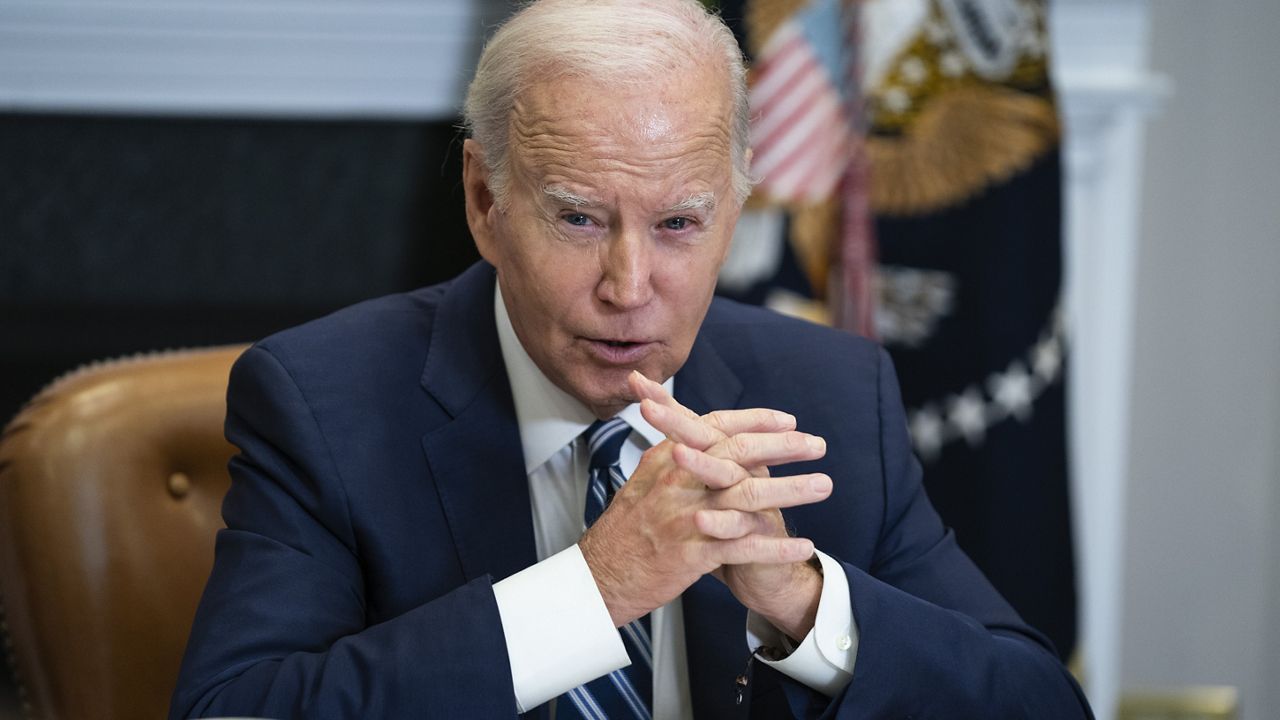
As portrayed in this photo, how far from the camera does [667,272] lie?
56.1 inches

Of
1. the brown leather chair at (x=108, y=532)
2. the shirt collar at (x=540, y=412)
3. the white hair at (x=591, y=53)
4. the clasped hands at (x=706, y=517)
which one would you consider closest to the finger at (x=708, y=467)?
the clasped hands at (x=706, y=517)

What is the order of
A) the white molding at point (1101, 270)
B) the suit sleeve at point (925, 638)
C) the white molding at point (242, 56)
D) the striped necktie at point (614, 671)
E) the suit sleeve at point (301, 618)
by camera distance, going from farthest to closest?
the white molding at point (1101, 270) < the white molding at point (242, 56) < the striped necktie at point (614, 671) < the suit sleeve at point (925, 638) < the suit sleeve at point (301, 618)

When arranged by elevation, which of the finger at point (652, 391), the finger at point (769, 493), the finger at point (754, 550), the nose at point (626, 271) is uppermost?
the nose at point (626, 271)

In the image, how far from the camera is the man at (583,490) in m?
1.30

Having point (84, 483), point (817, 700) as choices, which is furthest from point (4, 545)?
point (817, 700)

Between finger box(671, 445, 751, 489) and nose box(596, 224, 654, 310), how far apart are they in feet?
0.66

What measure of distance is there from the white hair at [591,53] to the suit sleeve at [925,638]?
490mm

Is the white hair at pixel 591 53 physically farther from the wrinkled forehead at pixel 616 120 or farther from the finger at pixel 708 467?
the finger at pixel 708 467

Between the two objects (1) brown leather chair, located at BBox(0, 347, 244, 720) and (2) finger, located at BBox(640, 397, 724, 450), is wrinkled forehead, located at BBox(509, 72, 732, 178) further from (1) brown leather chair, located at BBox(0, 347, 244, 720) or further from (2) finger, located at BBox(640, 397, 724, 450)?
(1) brown leather chair, located at BBox(0, 347, 244, 720)

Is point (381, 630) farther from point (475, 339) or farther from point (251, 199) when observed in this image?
point (251, 199)

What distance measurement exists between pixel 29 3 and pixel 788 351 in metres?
2.24

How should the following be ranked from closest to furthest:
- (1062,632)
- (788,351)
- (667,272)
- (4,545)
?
(667,272) → (4,545) → (788,351) → (1062,632)

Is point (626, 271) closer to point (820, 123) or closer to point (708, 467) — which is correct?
point (708, 467)

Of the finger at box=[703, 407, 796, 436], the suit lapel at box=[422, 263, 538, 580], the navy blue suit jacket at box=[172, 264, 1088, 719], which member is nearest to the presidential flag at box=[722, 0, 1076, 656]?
the navy blue suit jacket at box=[172, 264, 1088, 719]
